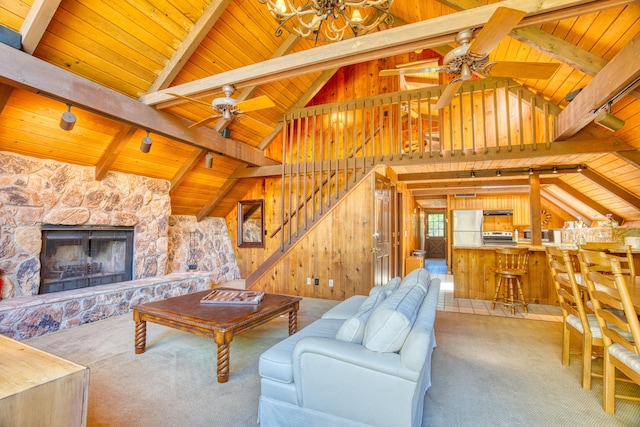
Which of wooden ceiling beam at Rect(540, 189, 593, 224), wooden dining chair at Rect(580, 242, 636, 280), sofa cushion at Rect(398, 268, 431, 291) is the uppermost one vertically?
wooden ceiling beam at Rect(540, 189, 593, 224)

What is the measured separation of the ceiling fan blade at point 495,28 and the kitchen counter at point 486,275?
3.78 metres

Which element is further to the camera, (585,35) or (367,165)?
(367,165)

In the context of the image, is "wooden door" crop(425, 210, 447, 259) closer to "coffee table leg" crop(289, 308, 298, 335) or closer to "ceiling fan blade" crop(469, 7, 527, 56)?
"coffee table leg" crop(289, 308, 298, 335)

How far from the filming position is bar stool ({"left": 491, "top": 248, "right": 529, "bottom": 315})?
15.2ft

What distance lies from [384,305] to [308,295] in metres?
3.77

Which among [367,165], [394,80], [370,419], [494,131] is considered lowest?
[370,419]

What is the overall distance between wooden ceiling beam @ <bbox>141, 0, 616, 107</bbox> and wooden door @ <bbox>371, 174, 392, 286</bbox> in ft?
7.90

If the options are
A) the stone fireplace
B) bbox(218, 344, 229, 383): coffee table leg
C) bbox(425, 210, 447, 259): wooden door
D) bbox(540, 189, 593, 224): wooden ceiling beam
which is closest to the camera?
bbox(218, 344, 229, 383): coffee table leg

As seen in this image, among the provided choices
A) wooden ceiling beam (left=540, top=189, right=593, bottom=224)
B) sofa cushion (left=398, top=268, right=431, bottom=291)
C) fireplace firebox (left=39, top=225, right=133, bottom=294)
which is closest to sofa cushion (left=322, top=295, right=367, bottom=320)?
sofa cushion (left=398, top=268, right=431, bottom=291)

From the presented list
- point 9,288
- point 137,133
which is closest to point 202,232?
point 137,133

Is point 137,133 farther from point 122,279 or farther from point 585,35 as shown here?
point 585,35

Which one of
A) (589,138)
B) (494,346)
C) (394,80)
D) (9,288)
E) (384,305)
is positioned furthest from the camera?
(394,80)

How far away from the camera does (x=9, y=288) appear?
3.70 meters

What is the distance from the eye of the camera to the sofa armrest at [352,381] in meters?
1.53
